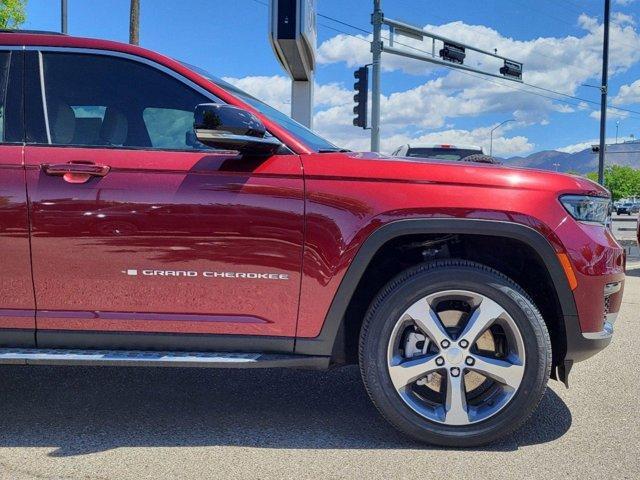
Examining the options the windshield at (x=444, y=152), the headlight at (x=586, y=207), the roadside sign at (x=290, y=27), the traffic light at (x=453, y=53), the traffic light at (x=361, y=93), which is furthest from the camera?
the traffic light at (x=453, y=53)

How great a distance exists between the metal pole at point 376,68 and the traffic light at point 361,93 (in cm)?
77

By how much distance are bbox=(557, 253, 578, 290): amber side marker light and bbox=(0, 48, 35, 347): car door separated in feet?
8.38

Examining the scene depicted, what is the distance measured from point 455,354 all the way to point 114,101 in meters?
2.18

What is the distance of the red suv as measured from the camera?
9.24 feet

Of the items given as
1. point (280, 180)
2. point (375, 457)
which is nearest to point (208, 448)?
point (375, 457)

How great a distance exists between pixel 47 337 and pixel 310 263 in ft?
4.41

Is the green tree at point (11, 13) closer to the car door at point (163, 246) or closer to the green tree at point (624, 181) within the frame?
the car door at point (163, 246)

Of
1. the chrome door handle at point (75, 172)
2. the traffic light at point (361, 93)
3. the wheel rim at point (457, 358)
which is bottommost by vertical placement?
the wheel rim at point (457, 358)

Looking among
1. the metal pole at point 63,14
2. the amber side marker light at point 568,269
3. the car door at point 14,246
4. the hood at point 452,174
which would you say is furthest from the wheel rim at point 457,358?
the metal pole at point 63,14

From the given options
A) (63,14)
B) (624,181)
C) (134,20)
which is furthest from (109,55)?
(624,181)

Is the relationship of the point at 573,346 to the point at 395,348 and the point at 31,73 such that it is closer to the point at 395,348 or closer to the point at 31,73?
the point at 395,348

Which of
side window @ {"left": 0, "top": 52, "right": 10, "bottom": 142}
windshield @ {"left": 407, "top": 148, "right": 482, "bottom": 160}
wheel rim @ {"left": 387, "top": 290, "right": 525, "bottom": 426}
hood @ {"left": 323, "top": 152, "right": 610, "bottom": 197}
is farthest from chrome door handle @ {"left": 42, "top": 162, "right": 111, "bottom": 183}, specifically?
windshield @ {"left": 407, "top": 148, "right": 482, "bottom": 160}

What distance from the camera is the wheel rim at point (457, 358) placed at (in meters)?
2.87

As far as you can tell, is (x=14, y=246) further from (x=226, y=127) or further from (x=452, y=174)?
(x=452, y=174)
